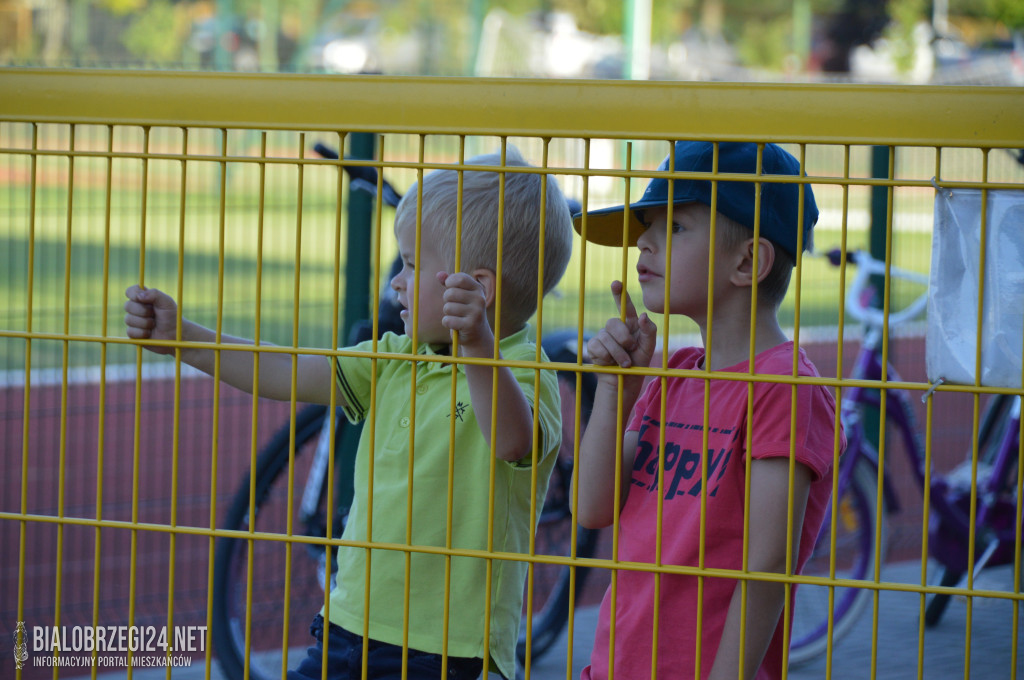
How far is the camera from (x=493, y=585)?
6.08ft

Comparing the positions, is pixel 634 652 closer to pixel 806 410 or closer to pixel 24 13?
pixel 806 410

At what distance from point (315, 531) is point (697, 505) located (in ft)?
6.36

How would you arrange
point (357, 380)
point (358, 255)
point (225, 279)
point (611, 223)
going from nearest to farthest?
1. point (611, 223)
2. point (357, 380)
3. point (358, 255)
4. point (225, 279)

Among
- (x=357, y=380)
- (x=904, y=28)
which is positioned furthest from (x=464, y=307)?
(x=904, y=28)

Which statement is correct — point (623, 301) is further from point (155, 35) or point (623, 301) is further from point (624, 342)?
point (155, 35)

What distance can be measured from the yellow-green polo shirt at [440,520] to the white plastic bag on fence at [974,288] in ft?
2.05

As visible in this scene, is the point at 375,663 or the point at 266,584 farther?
the point at 266,584

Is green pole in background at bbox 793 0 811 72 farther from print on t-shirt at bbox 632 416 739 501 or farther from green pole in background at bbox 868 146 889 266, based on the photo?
print on t-shirt at bbox 632 416 739 501

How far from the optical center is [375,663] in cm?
187

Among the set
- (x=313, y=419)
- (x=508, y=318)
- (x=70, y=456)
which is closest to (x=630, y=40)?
(x=70, y=456)

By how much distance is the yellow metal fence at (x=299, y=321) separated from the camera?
143 cm

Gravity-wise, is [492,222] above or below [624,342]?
above

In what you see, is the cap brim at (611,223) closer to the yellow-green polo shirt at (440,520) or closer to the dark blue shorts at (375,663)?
the yellow-green polo shirt at (440,520)

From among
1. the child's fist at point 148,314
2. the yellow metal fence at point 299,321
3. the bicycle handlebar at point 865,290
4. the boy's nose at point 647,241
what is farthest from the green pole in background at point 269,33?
the boy's nose at point 647,241
